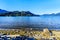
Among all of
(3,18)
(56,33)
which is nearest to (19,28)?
(3,18)

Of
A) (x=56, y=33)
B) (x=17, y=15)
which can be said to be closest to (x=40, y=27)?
(x=56, y=33)

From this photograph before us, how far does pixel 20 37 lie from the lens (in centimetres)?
195

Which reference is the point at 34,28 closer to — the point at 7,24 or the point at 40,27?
the point at 40,27

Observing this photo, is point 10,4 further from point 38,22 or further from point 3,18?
point 38,22

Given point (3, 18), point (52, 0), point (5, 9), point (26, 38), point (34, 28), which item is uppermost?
point (52, 0)

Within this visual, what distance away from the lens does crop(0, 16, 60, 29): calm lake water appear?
195 centimetres

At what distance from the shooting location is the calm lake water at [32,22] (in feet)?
6.40

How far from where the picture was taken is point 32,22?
1959mm

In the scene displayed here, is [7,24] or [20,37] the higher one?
[7,24]

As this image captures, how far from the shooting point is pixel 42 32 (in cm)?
194

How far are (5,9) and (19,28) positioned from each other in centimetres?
40

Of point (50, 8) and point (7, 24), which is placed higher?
point (50, 8)

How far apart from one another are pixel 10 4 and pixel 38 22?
0.55 m

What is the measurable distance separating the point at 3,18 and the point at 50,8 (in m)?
0.79
